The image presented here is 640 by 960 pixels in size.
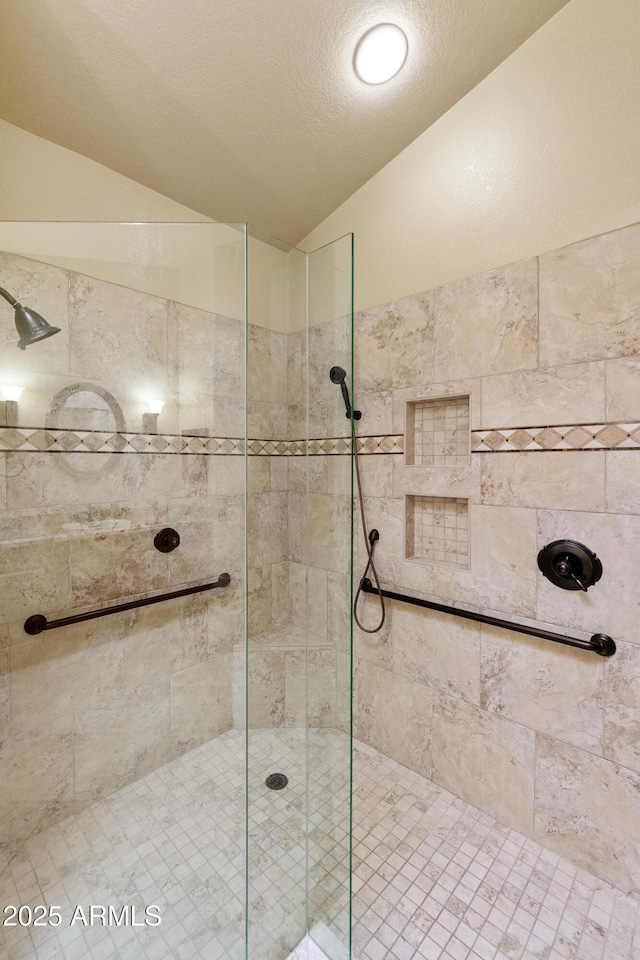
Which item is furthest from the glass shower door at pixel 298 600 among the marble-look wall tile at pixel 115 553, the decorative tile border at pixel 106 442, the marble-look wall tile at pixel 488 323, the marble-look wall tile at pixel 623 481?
the marble-look wall tile at pixel 623 481

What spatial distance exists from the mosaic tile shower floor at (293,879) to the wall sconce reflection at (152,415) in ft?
3.63

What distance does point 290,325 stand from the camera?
4.03 ft

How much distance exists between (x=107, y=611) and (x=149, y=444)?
0.64 meters

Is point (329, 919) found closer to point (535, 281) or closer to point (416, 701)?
point (416, 701)

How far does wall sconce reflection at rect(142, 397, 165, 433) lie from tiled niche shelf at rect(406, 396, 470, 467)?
40.2 inches

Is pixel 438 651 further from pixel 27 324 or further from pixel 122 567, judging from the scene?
pixel 27 324

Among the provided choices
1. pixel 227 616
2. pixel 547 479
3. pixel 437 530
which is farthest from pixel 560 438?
pixel 227 616

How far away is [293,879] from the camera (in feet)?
3.50

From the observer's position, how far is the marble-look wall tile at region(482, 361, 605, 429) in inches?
48.8

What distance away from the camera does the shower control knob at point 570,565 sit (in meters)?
1.24

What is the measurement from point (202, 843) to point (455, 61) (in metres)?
2.72

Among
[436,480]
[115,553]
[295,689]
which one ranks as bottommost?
[295,689]

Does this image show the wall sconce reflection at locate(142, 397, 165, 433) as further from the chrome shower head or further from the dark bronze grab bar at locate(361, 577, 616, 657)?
the dark bronze grab bar at locate(361, 577, 616, 657)

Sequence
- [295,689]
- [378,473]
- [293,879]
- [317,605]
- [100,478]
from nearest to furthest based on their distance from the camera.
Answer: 1. [293,879]
2. [295,689]
3. [317,605]
4. [100,478]
5. [378,473]
